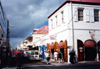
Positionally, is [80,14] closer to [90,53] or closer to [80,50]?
[80,50]

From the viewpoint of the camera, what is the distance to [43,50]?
38.4m

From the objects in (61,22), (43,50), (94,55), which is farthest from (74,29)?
(43,50)

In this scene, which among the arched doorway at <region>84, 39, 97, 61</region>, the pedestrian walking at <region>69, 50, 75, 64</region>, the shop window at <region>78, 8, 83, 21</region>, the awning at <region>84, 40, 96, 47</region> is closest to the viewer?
the pedestrian walking at <region>69, 50, 75, 64</region>

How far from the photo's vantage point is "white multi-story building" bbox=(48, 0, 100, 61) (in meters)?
25.2

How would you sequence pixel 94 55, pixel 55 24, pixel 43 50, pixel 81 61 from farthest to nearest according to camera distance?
pixel 43 50 < pixel 55 24 < pixel 94 55 < pixel 81 61

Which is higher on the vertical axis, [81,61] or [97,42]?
[97,42]

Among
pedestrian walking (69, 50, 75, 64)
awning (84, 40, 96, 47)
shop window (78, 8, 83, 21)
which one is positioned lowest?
pedestrian walking (69, 50, 75, 64)

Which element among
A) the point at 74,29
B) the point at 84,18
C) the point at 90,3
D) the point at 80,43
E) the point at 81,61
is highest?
the point at 90,3

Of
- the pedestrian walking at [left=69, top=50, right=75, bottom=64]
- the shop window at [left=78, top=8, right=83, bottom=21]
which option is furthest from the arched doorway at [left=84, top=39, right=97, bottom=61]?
the shop window at [left=78, top=8, right=83, bottom=21]

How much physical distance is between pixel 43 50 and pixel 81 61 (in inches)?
576

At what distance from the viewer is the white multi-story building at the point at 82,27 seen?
82.8 ft

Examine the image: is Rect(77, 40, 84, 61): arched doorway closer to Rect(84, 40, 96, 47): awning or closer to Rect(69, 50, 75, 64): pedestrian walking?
Rect(84, 40, 96, 47): awning

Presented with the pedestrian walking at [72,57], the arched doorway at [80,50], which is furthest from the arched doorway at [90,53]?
the pedestrian walking at [72,57]

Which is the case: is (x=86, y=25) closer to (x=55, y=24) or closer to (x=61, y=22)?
(x=61, y=22)
